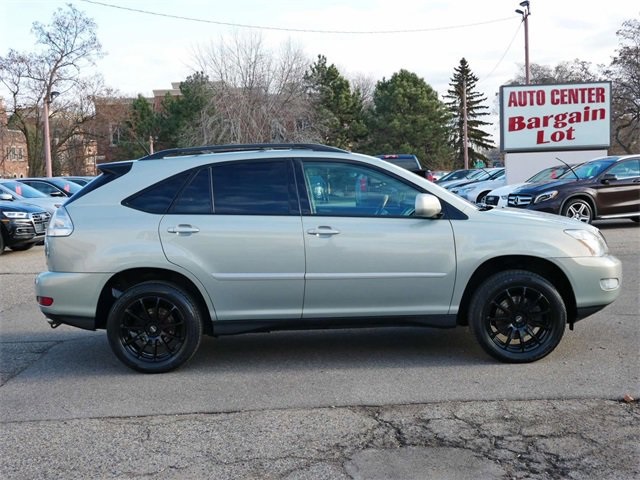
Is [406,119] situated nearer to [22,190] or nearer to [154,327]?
[22,190]

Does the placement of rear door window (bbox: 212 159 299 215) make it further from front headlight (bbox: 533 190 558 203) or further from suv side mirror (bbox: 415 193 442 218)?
front headlight (bbox: 533 190 558 203)

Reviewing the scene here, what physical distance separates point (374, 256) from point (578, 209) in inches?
397

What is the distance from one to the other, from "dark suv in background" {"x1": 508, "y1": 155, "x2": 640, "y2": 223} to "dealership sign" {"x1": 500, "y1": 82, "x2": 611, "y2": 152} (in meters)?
6.36

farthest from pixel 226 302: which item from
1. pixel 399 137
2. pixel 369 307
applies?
pixel 399 137

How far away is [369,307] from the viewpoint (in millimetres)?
5137

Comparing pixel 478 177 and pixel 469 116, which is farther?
pixel 469 116

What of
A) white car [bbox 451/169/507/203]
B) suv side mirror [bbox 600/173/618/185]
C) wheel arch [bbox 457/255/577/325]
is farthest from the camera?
white car [bbox 451/169/507/203]

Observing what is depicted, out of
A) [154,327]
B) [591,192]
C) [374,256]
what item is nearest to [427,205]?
[374,256]

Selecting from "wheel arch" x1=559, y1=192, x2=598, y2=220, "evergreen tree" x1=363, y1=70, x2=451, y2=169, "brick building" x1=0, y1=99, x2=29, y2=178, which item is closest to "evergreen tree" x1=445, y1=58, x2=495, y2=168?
"evergreen tree" x1=363, y1=70, x2=451, y2=169

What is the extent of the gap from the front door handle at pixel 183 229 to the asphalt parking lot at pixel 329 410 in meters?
1.14

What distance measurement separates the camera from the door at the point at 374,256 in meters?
5.05

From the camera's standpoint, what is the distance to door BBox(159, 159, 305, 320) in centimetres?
503

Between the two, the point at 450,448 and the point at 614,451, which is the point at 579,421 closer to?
the point at 614,451

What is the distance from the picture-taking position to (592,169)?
1435 cm
